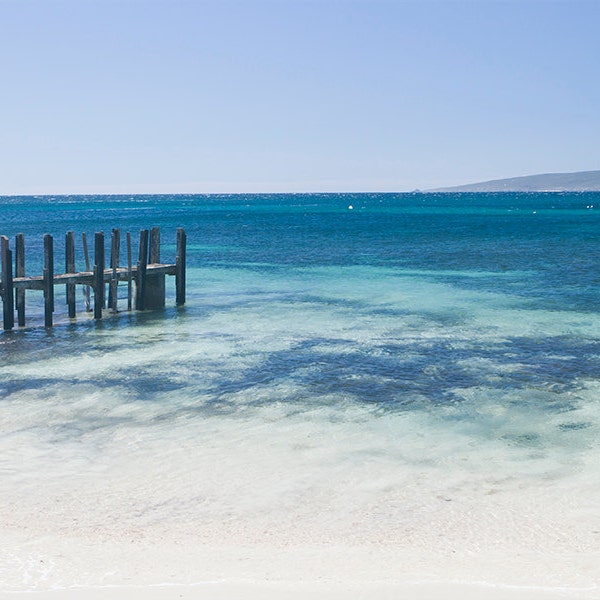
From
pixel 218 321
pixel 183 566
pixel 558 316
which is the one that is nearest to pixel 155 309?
pixel 218 321

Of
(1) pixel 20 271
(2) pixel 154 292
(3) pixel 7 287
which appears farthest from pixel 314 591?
(2) pixel 154 292

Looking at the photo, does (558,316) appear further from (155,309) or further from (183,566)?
(183,566)

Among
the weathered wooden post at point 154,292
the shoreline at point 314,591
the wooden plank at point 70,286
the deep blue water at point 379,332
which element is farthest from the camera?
the weathered wooden post at point 154,292

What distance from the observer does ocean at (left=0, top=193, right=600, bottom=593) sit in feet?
31.4

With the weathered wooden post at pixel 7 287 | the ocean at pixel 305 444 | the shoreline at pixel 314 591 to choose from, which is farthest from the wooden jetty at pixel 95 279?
the shoreline at pixel 314 591

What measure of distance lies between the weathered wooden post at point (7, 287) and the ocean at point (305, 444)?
64 cm

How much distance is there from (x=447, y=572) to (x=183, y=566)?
2951 millimetres

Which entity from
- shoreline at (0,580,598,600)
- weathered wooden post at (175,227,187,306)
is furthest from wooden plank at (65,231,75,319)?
shoreline at (0,580,598,600)

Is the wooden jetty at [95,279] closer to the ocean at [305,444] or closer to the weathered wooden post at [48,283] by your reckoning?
the weathered wooden post at [48,283]

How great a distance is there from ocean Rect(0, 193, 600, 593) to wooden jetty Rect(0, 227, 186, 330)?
70 cm

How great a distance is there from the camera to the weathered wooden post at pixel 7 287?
941 inches

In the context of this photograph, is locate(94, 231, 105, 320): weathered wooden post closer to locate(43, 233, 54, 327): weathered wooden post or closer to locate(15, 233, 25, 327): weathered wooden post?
locate(43, 233, 54, 327): weathered wooden post

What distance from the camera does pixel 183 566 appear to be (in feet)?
30.1

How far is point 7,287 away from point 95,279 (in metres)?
3.15
